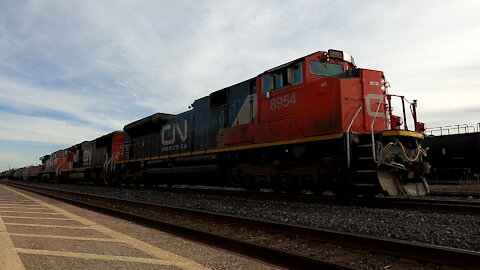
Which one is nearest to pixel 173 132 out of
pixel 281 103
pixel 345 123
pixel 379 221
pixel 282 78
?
pixel 281 103

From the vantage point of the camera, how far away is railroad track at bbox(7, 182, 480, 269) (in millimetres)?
3334

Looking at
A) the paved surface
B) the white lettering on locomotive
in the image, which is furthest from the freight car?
the paved surface

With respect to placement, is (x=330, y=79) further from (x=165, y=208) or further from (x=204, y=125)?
(x=204, y=125)

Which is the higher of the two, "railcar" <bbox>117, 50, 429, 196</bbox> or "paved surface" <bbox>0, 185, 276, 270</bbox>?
"railcar" <bbox>117, 50, 429, 196</bbox>

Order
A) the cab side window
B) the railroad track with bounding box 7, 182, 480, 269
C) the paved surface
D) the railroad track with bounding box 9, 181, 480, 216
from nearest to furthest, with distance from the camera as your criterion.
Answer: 1. the railroad track with bounding box 7, 182, 480, 269
2. the paved surface
3. the railroad track with bounding box 9, 181, 480, 216
4. the cab side window

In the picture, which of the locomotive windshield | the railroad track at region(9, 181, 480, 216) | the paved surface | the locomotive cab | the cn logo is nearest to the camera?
the paved surface

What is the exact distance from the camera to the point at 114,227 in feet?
20.2

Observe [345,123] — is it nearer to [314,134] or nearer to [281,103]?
[314,134]

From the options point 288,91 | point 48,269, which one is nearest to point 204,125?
point 288,91

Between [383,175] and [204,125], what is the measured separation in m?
7.54

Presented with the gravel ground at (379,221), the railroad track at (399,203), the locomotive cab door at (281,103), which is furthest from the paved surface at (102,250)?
the locomotive cab door at (281,103)

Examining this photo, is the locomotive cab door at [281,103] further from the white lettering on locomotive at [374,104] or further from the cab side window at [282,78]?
the white lettering on locomotive at [374,104]

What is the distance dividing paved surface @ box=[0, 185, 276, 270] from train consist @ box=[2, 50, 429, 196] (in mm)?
4435

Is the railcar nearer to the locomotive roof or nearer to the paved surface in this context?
the paved surface
